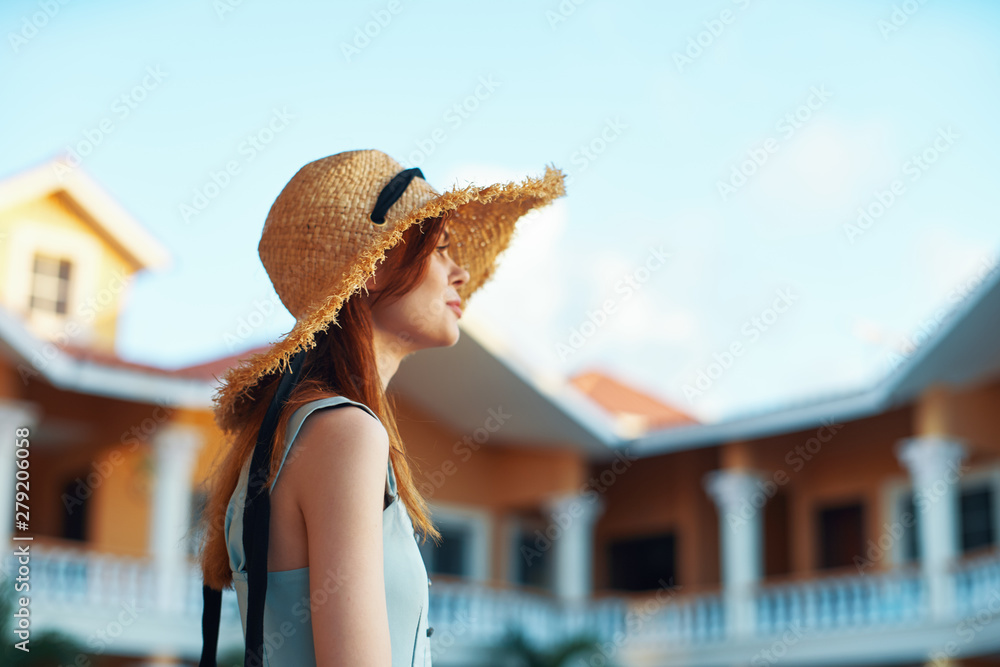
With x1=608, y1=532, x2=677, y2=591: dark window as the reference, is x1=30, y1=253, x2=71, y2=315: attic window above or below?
above

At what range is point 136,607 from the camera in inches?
523

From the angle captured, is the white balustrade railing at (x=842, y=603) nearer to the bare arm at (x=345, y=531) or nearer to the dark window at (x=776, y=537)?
the dark window at (x=776, y=537)

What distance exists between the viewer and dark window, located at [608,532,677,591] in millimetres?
17656

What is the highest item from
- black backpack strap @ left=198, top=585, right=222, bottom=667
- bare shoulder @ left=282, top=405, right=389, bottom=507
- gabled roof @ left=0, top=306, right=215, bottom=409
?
gabled roof @ left=0, top=306, right=215, bottom=409

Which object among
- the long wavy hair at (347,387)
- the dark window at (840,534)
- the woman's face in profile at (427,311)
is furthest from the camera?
the dark window at (840,534)

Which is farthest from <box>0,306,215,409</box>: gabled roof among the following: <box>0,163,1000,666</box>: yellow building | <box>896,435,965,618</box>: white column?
<box>896,435,965,618</box>: white column

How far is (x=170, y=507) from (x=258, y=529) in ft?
41.5

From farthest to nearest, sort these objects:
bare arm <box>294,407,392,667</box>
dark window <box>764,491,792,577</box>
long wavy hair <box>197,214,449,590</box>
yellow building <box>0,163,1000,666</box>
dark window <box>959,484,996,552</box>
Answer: dark window <box>764,491,792,577</box>, dark window <box>959,484,996,552</box>, yellow building <box>0,163,1000,666</box>, long wavy hair <box>197,214,449,590</box>, bare arm <box>294,407,392,667</box>

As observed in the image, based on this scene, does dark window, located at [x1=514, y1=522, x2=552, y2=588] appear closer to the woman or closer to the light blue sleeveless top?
the woman

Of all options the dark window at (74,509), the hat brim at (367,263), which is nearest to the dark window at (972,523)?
the dark window at (74,509)

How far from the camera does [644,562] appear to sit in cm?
1794

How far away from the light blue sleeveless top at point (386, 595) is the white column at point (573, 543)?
14.8 m

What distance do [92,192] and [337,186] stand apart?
15.8 meters

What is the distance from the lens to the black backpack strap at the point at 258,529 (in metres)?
1.52
